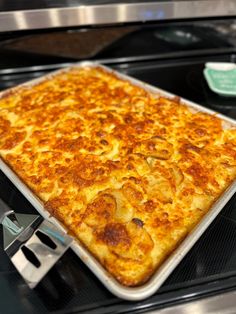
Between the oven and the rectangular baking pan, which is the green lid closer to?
the oven

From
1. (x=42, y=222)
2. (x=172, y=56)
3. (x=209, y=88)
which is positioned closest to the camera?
(x=42, y=222)

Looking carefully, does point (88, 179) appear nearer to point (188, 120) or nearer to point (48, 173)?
point (48, 173)

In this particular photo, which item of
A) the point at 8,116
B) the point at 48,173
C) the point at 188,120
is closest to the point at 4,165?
the point at 48,173

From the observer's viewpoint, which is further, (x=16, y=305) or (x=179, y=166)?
(x=179, y=166)

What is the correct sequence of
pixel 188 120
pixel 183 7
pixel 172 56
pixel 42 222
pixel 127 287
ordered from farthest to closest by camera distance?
pixel 172 56, pixel 183 7, pixel 188 120, pixel 42 222, pixel 127 287

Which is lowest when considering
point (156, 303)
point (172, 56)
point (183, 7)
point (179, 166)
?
point (156, 303)

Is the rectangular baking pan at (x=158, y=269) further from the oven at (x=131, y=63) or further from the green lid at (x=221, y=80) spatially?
the green lid at (x=221, y=80)

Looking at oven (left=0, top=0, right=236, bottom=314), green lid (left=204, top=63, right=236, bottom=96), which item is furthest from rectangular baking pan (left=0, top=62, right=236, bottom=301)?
green lid (left=204, top=63, right=236, bottom=96)
